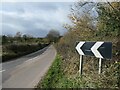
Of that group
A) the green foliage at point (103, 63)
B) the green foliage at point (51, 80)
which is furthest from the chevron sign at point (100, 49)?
the green foliage at point (51, 80)

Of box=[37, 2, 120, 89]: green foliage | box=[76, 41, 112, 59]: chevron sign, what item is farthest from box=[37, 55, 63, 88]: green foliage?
box=[76, 41, 112, 59]: chevron sign

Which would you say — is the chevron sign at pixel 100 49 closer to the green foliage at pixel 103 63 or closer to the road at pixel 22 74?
the green foliage at pixel 103 63

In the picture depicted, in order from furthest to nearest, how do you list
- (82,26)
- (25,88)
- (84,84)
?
(82,26) → (25,88) → (84,84)

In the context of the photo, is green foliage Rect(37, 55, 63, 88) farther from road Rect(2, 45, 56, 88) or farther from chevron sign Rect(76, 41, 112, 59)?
chevron sign Rect(76, 41, 112, 59)

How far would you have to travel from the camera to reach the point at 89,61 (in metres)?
11.7

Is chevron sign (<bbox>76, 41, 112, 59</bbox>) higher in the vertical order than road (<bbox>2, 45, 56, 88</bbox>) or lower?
higher

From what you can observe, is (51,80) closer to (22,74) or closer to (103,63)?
(22,74)

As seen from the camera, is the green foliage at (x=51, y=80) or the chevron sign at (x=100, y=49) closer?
the chevron sign at (x=100, y=49)

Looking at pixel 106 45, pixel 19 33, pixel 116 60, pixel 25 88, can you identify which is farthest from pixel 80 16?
pixel 19 33

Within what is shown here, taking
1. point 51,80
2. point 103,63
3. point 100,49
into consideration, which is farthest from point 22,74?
point 100,49

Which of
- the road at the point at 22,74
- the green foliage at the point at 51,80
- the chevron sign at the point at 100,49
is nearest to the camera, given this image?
the chevron sign at the point at 100,49

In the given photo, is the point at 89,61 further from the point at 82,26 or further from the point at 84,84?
the point at 82,26

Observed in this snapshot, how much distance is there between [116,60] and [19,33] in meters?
68.8

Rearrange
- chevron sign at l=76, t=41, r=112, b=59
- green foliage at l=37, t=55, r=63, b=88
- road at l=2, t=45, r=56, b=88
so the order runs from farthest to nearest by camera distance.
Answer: road at l=2, t=45, r=56, b=88
green foliage at l=37, t=55, r=63, b=88
chevron sign at l=76, t=41, r=112, b=59
